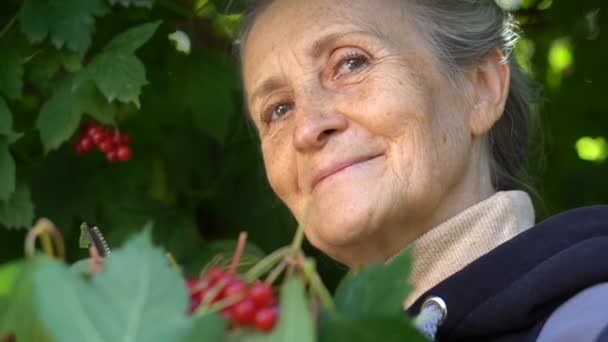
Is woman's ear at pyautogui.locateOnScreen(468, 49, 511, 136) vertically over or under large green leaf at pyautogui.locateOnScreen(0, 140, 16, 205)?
over

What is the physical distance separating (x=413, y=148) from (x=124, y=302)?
101 centimetres

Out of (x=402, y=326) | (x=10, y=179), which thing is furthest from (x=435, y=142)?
(x=402, y=326)

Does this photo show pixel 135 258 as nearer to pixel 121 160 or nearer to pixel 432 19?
pixel 432 19

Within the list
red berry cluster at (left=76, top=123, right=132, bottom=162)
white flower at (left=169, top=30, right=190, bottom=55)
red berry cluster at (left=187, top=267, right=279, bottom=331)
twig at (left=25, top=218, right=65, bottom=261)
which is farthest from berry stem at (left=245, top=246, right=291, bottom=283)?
white flower at (left=169, top=30, right=190, bottom=55)

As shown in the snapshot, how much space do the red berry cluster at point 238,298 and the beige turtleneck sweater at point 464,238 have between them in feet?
2.75

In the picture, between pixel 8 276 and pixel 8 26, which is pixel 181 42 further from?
pixel 8 276

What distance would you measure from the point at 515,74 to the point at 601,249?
25.4 inches

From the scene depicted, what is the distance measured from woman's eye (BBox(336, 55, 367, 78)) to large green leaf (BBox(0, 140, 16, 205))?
704mm

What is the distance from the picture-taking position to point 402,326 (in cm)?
75

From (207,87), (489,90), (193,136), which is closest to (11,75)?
(207,87)

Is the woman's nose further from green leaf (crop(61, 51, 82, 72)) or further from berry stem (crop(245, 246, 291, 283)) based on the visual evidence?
berry stem (crop(245, 246, 291, 283))

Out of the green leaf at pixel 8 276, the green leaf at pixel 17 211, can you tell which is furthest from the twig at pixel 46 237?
the green leaf at pixel 17 211

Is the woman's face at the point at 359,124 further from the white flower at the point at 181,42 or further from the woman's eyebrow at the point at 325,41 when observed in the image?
the white flower at the point at 181,42

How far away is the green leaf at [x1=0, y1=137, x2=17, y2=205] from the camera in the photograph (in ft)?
6.84
